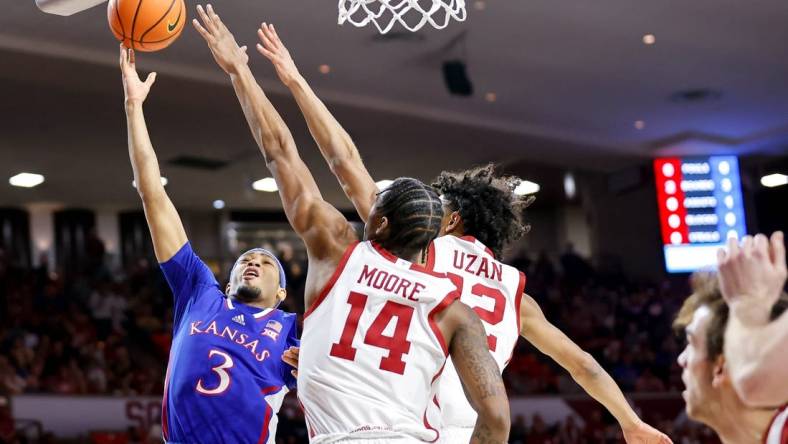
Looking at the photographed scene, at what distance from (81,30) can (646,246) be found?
11.2m

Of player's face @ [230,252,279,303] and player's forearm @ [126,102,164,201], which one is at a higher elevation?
player's forearm @ [126,102,164,201]

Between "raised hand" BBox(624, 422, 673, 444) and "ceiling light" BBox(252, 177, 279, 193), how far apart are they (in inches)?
564

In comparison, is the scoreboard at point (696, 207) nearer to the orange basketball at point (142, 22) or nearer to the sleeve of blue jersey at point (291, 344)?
the sleeve of blue jersey at point (291, 344)

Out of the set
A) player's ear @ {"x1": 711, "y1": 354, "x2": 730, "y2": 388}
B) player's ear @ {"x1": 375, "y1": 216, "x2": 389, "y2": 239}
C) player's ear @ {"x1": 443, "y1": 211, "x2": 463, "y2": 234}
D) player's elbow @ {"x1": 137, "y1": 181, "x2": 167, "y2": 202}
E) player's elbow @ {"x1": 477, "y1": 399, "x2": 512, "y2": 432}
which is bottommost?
player's elbow @ {"x1": 477, "y1": 399, "x2": 512, "y2": 432}

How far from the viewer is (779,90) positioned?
14.1m

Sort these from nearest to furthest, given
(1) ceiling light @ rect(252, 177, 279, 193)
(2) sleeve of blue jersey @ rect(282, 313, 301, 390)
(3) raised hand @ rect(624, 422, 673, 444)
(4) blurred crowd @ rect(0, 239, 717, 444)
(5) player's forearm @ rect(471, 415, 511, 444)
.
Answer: (5) player's forearm @ rect(471, 415, 511, 444), (3) raised hand @ rect(624, 422, 673, 444), (2) sleeve of blue jersey @ rect(282, 313, 301, 390), (4) blurred crowd @ rect(0, 239, 717, 444), (1) ceiling light @ rect(252, 177, 279, 193)

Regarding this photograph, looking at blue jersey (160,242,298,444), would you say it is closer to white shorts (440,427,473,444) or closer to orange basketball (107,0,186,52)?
orange basketball (107,0,186,52)

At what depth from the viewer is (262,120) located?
3.69m

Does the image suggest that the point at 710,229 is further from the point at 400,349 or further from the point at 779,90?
the point at 400,349

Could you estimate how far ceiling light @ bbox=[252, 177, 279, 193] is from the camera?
711 inches

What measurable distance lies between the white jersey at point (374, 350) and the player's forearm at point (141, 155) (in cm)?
168

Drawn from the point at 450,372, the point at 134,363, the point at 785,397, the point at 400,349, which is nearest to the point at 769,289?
the point at 785,397

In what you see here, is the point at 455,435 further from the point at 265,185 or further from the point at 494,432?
the point at 265,185

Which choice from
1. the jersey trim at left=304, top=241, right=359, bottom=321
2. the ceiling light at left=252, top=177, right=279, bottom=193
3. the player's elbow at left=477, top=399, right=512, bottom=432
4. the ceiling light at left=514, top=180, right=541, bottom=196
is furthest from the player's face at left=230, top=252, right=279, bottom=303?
the ceiling light at left=514, top=180, right=541, bottom=196
